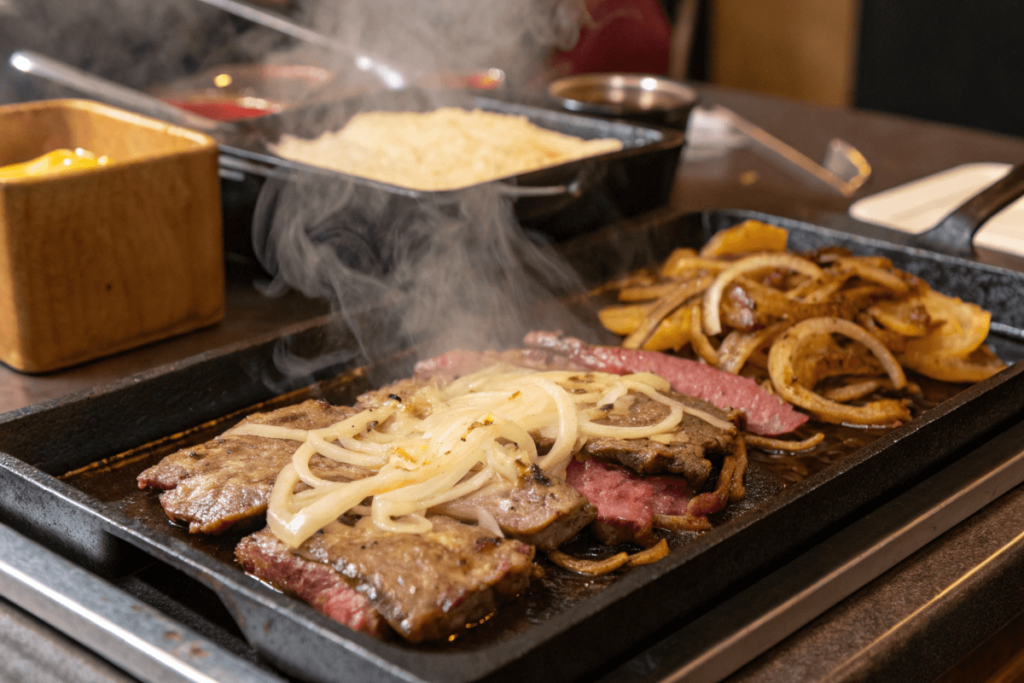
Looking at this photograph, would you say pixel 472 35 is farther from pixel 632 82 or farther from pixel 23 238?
pixel 23 238

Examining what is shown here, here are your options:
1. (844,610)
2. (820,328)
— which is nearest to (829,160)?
(820,328)

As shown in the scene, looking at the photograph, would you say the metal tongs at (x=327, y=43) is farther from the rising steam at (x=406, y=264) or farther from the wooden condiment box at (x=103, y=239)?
the wooden condiment box at (x=103, y=239)

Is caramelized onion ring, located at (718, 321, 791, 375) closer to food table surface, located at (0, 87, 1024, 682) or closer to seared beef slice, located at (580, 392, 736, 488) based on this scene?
seared beef slice, located at (580, 392, 736, 488)

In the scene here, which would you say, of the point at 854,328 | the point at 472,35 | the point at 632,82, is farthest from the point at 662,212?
the point at 472,35

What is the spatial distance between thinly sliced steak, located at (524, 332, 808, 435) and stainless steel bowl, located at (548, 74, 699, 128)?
131 cm

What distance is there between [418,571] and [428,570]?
0.01m

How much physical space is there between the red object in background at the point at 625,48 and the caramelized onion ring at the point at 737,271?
253cm

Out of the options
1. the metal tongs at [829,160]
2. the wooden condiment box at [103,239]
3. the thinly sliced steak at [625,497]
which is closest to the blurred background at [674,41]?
the metal tongs at [829,160]

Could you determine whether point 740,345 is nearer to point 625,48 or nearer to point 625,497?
point 625,497

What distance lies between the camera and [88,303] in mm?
1925

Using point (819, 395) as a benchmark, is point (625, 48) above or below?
above

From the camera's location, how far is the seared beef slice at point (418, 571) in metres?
1.19

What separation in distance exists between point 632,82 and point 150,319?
2.28 metres

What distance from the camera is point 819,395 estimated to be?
2.05 meters
